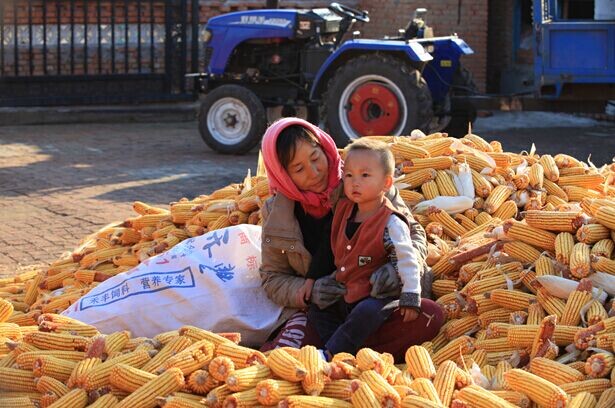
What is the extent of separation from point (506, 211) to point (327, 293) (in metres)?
1.61

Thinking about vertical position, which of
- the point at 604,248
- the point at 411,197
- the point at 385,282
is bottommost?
the point at 385,282


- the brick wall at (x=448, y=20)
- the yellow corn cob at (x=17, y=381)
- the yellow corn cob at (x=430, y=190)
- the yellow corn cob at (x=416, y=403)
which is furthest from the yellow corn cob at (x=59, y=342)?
the brick wall at (x=448, y=20)

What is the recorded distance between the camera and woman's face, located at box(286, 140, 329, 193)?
465 centimetres

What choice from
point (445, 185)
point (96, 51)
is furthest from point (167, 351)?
point (96, 51)

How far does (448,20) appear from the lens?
60.4 ft

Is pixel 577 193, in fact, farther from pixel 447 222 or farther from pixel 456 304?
pixel 456 304

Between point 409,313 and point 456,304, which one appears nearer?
point 409,313

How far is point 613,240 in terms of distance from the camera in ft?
15.7

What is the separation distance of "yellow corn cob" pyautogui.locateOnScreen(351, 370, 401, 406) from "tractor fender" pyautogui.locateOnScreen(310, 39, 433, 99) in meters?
8.52

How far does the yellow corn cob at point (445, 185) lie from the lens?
5863 mm

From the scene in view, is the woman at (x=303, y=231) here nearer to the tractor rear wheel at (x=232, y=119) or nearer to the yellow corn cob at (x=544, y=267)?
the yellow corn cob at (x=544, y=267)

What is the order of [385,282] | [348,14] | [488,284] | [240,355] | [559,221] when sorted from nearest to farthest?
[240,355], [385,282], [488,284], [559,221], [348,14]

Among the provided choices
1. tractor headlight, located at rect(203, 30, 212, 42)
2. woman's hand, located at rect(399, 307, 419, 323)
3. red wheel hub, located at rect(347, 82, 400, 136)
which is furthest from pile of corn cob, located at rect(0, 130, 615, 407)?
tractor headlight, located at rect(203, 30, 212, 42)

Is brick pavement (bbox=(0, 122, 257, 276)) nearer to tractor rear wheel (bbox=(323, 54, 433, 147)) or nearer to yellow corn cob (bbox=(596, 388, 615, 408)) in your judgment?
tractor rear wheel (bbox=(323, 54, 433, 147))
